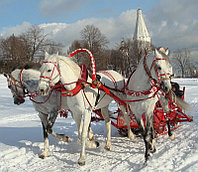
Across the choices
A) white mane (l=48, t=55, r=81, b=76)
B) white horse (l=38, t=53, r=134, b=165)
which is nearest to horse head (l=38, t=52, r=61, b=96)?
white horse (l=38, t=53, r=134, b=165)

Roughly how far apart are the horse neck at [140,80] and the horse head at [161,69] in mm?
257

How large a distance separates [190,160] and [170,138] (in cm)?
171

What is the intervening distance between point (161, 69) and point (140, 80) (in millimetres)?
663

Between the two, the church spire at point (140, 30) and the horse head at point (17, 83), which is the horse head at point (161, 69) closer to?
the horse head at point (17, 83)

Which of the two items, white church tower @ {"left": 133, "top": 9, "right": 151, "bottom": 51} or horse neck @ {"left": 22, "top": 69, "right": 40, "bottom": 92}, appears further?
white church tower @ {"left": 133, "top": 9, "right": 151, "bottom": 51}

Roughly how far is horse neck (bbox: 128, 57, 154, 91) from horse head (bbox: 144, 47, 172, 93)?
0.84 ft

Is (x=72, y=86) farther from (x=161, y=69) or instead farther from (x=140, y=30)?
(x=140, y=30)

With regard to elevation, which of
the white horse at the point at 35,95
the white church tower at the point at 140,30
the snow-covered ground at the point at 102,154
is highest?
the white church tower at the point at 140,30

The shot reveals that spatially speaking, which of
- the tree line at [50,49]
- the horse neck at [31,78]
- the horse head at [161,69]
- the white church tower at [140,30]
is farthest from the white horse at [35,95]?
the white church tower at [140,30]

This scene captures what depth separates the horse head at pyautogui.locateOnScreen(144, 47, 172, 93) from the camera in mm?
3393

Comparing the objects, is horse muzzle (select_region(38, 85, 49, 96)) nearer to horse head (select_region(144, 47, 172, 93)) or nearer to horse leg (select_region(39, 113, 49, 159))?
horse leg (select_region(39, 113, 49, 159))

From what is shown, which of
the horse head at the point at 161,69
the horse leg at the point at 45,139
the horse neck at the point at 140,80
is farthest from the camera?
the horse leg at the point at 45,139

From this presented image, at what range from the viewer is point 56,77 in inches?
153

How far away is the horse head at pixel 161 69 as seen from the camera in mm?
3393
